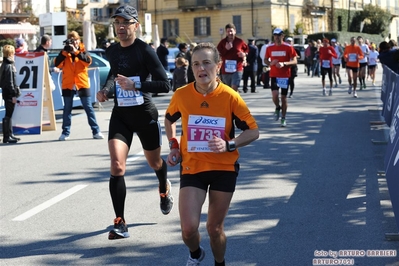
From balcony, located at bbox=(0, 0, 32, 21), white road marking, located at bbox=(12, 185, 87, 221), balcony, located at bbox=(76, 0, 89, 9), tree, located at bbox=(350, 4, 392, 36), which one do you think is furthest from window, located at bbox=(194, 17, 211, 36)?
white road marking, located at bbox=(12, 185, 87, 221)

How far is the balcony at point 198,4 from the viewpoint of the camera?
78.9m

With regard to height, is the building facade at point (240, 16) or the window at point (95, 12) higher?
the window at point (95, 12)

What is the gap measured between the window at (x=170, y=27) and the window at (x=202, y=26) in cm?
215

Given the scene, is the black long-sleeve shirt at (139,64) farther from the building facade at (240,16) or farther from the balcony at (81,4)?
the balcony at (81,4)

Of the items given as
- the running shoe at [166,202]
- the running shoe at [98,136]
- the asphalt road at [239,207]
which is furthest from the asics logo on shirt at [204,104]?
the running shoe at [98,136]

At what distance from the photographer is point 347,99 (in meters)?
23.2

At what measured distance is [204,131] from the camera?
17.7 feet

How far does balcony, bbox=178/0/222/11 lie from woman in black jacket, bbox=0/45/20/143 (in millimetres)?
65159

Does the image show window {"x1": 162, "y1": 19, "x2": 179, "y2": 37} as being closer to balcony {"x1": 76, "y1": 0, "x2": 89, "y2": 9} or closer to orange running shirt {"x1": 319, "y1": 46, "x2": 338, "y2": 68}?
balcony {"x1": 76, "y1": 0, "x2": 89, "y2": 9}

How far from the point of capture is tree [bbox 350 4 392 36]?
8700cm

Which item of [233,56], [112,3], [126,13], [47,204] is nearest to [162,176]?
[126,13]

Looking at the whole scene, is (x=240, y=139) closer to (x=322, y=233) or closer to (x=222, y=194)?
(x=222, y=194)

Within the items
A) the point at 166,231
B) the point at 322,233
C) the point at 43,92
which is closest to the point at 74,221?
the point at 166,231

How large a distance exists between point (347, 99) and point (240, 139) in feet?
60.3
